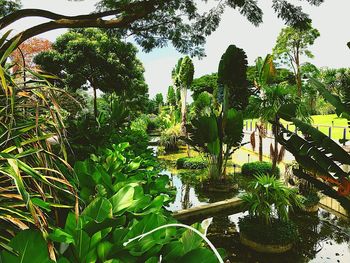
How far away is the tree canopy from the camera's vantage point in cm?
404

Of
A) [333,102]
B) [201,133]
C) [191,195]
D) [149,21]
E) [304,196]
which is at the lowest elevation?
[191,195]

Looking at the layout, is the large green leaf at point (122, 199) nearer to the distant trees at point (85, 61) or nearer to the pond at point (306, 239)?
the pond at point (306, 239)

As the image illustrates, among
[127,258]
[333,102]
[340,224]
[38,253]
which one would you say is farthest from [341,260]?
[38,253]

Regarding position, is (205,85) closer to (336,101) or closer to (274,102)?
(274,102)

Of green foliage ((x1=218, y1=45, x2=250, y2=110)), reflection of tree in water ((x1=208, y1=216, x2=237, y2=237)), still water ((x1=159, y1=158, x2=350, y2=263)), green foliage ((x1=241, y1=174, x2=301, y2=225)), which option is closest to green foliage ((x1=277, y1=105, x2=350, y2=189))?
green foliage ((x1=241, y1=174, x2=301, y2=225))

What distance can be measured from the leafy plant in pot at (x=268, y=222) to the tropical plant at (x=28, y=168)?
3.49m

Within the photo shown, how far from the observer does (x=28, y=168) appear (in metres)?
0.97

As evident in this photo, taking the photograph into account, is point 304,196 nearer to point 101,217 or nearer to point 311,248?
point 311,248

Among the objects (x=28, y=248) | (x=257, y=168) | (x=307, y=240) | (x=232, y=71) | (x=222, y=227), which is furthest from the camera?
(x=257, y=168)

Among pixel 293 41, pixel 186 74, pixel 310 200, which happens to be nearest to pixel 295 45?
pixel 293 41

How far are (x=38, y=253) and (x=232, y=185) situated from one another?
7.89 meters

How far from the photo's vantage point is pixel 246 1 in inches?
181

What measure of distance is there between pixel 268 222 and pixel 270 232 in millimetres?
168

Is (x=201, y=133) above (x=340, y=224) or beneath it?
above
